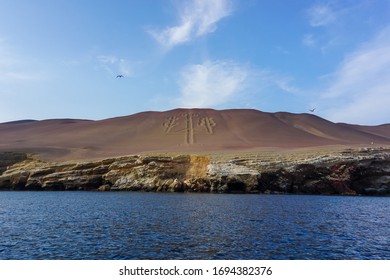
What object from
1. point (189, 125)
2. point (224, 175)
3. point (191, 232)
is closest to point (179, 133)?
point (189, 125)

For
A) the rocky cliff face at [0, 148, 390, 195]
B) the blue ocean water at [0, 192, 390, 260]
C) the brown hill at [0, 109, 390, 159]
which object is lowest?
the blue ocean water at [0, 192, 390, 260]

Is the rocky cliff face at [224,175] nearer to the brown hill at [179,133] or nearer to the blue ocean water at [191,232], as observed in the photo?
the brown hill at [179,133]

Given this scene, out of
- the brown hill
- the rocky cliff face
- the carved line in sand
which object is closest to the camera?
the rocky cliff face

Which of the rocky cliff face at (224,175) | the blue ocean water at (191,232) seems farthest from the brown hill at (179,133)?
the blue ocean water at (191,232)

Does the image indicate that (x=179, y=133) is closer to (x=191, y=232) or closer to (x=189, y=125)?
(x=189, y=125)

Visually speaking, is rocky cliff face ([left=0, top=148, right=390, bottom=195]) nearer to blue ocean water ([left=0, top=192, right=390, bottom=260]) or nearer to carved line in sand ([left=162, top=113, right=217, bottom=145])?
blue ocean water ([left=0, top=192, right=390, bottom=260])

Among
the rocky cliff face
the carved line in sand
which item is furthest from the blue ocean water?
the carved line in sand

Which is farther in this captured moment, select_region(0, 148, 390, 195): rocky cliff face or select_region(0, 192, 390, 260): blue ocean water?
select_region(0, 148, 390, 195): rocky cliff face
